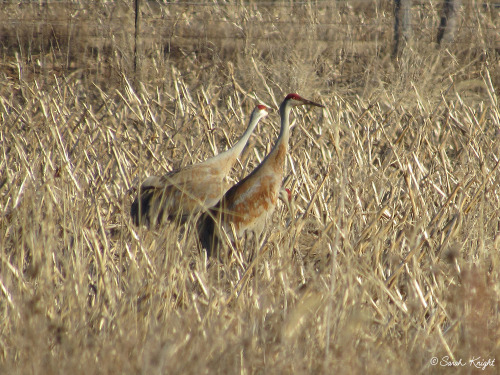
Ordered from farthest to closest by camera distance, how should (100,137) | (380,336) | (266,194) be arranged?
(100,137) → (266,194) → (380,336)

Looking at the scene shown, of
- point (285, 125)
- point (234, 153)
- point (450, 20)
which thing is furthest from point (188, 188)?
point (450, 20)

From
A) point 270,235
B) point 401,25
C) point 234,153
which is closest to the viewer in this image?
point 270,235

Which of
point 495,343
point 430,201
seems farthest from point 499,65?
point 495,343

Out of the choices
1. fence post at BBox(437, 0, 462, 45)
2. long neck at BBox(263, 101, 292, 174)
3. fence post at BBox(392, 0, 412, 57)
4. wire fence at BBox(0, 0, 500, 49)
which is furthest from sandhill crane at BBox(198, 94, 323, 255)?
fence post at BBox(437, 0, 462, 45)

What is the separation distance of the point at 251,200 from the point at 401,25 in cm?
437

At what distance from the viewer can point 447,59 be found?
814cm

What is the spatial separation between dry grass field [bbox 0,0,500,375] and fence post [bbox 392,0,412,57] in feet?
0.59

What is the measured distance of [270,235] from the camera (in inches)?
149

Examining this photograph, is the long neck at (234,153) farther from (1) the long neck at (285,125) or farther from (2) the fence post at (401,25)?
(2) the fence post at (401,25)

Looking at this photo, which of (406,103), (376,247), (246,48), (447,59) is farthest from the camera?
(447,59)

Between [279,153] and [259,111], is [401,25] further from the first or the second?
[279,153]

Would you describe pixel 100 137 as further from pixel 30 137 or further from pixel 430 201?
pixel 430 201

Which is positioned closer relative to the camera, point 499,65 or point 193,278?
point 193,278

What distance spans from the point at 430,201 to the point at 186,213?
1.46 meters
